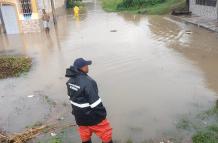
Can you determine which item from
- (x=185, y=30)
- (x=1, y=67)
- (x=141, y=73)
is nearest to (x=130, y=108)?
(x=141, y=73)

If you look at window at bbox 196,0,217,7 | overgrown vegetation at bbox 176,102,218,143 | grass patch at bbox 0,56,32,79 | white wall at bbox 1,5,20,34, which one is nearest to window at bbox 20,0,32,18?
white wall at bbox 1,5,20,34

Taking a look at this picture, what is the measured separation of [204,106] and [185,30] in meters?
12.6

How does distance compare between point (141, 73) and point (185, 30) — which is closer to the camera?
point (141, 73)

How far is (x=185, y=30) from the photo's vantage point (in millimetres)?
20516

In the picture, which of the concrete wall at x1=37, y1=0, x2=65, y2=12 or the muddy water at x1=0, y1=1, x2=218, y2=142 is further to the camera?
the concrete wall at x1=37, y1=0, x2=65, y2=12

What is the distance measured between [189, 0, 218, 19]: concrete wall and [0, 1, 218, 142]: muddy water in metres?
2.87

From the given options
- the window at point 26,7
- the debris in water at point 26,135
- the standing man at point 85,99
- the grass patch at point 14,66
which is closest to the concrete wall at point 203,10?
the window at point 26,7

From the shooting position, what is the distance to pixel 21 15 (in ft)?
75.6

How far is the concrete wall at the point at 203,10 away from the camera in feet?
74.2

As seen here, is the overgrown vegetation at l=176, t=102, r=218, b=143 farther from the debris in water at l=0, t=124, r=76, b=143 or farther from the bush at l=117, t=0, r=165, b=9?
the bush at l=117, t=0, r=165, b=9

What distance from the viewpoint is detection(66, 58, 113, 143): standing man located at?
17.8 feet

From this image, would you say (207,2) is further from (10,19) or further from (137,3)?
(10,19)

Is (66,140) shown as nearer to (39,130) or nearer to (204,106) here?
(39,130)

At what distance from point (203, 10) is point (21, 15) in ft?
46.4
